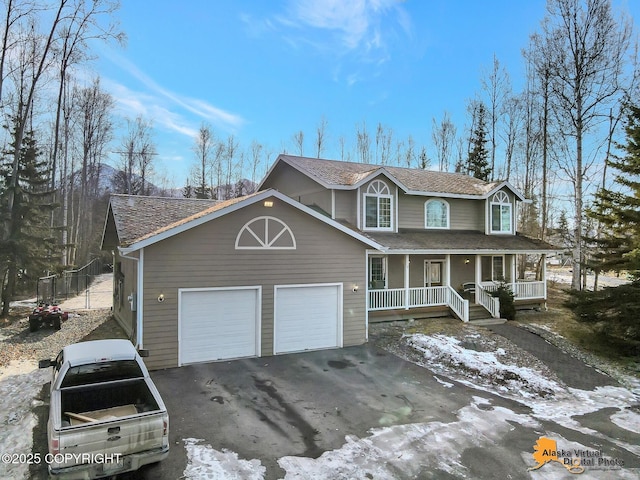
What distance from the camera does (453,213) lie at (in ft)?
60.7

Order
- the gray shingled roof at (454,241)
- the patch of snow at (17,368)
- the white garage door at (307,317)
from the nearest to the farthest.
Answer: the patch of snow at (17,368) → the white garage door at (307,317) → the gray shingled roof at (454,241)

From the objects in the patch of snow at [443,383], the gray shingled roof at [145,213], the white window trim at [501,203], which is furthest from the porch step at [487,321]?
the gray shingled roof at [145,213]

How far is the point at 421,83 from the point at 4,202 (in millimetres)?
23349

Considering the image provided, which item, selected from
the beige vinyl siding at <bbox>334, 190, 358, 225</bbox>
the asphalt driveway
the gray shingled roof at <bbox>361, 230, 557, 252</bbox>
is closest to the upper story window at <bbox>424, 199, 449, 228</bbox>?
the gray shingled roof at <bbox>361, 230, 557, 252</bbox>

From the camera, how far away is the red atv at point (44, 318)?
1370 cm

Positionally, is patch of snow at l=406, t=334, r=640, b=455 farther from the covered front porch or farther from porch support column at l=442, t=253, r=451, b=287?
porch support column at l=442, t=253, r=451, b=287

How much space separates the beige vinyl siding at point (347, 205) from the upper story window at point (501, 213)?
7.80 metres

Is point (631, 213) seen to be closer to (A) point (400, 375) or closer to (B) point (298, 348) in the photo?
(A) point (400, 375)

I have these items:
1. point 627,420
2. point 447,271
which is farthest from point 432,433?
point 447,271

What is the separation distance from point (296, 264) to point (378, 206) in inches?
262

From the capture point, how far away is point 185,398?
7.57 meters

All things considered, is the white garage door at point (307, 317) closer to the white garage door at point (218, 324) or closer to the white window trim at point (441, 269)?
the white garage door at point (218, 324)

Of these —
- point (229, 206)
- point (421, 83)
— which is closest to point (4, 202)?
point (229, 206)

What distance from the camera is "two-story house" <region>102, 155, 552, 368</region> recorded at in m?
9.50
